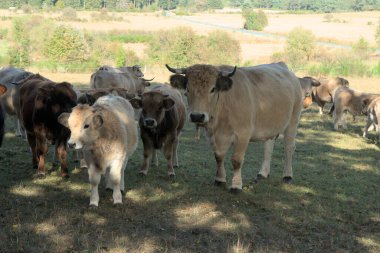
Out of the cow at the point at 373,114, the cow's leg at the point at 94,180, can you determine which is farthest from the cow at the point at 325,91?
the cow's leg at the point at 94,180

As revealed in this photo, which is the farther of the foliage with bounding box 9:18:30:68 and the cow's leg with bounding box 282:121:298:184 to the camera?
the foliage with bounding box 9:18:30:68

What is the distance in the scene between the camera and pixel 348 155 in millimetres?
12203

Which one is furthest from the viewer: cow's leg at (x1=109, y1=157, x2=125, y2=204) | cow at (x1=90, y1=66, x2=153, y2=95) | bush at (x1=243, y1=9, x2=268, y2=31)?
bush at (x1=243, y1=9, x2=268, y2=31)

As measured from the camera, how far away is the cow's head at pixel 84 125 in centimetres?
639

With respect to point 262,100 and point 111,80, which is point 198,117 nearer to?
point 262,100

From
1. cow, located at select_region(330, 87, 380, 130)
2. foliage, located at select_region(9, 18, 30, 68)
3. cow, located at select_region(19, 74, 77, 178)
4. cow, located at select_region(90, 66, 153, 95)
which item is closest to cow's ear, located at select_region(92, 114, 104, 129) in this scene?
cow, located at select_region(19, 74, 77, 178)

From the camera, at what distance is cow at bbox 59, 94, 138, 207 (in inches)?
253

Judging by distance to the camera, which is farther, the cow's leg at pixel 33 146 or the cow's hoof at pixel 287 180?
the cow's hoof at pixel 287 180

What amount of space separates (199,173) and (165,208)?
2.50 m

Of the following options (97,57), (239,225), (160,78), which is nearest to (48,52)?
(97,57)

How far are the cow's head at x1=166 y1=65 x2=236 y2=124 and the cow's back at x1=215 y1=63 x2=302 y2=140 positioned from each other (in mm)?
338

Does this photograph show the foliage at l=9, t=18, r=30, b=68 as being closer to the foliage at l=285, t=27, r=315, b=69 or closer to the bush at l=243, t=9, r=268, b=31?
the foliage at l=285, t=27, r=315, b=69

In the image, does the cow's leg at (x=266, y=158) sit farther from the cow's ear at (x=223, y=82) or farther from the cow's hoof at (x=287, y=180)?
the cow's ear at (x=223, y=82)

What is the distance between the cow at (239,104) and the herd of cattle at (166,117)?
0.05 feet
